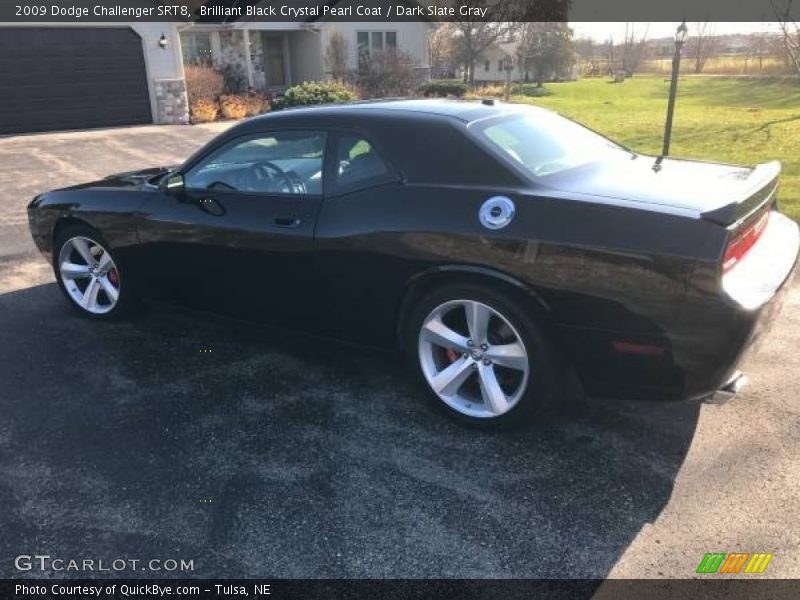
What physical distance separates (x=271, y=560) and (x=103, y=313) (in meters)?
3.04

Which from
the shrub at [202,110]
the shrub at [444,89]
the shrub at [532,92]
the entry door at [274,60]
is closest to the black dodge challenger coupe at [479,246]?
the shrub at [202,110]

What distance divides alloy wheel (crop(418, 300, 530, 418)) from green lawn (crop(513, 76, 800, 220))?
5810 mm

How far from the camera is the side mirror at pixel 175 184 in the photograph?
425 centimetres

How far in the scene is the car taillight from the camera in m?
2.73

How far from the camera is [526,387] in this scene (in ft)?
10.6

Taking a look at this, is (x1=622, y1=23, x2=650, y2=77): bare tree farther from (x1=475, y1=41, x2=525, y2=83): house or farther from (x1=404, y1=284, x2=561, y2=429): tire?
(x1=404, y1=284, x2=561, y2=429): tire

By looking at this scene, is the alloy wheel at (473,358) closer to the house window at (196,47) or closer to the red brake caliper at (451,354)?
the red brake caliper at (451,354)

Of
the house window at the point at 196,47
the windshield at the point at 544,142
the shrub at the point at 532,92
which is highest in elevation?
the house window at the point at 196,47

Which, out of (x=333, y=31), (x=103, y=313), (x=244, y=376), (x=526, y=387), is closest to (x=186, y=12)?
(x=333, y=31)

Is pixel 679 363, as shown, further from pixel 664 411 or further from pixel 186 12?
pixel 186 12

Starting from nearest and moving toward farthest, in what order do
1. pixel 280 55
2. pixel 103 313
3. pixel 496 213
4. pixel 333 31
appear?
1. pixel 496 213
2. pixel 103 313
3. pixel 333 31
4. pixel 280 55

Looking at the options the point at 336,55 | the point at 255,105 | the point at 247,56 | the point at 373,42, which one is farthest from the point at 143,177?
the point at 373,42

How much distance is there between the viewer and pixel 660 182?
10.9 ft

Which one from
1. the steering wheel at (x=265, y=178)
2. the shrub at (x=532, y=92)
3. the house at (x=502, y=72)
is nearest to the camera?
the steering wheel at (x=265, y=178)
